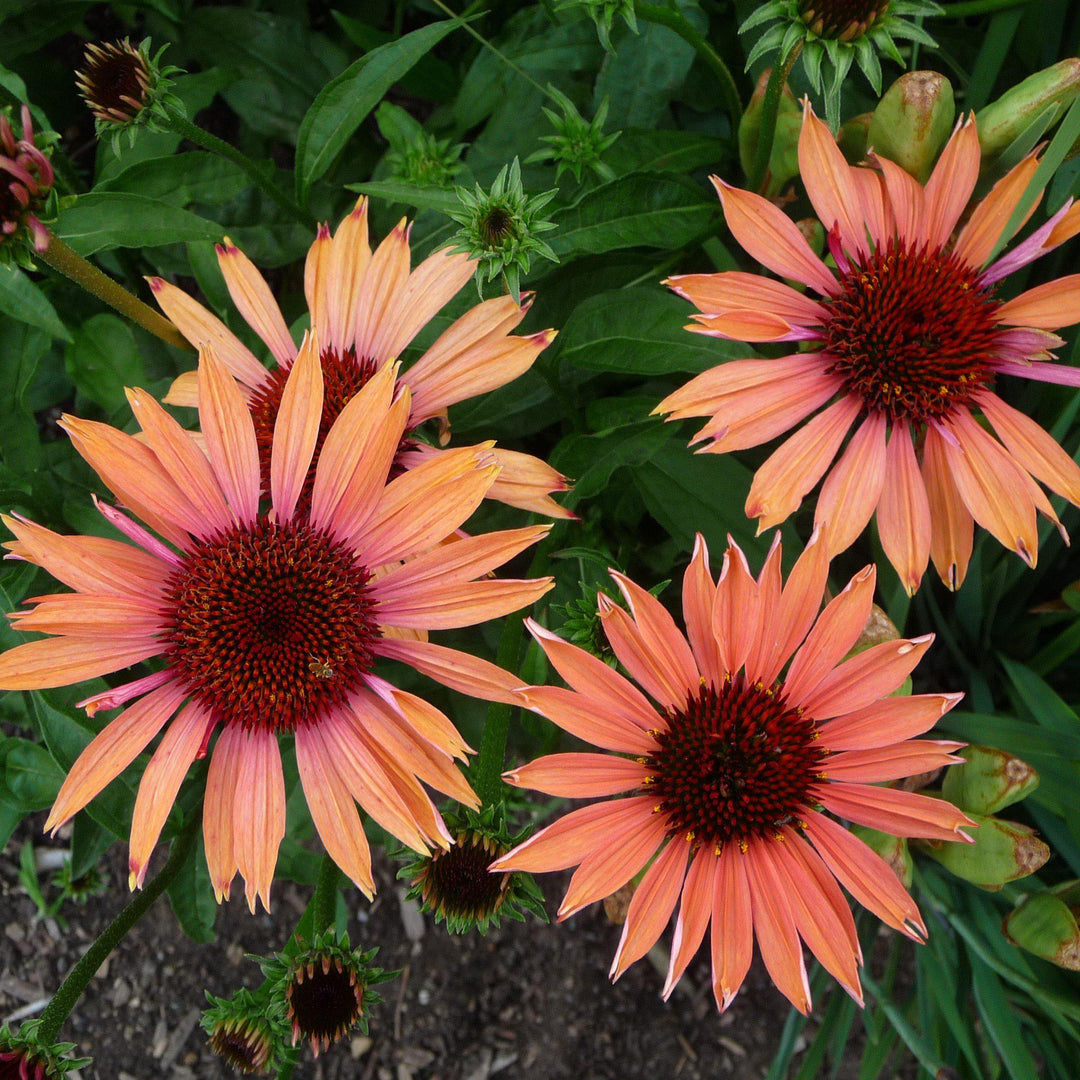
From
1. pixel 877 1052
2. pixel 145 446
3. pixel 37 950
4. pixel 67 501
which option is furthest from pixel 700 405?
pixel 37 950

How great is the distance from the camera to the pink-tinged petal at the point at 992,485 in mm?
1186

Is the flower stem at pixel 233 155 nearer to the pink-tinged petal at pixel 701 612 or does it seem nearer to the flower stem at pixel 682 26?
the flower stem at pixel 682 26

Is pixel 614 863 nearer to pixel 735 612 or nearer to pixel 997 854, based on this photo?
pixel 735 612

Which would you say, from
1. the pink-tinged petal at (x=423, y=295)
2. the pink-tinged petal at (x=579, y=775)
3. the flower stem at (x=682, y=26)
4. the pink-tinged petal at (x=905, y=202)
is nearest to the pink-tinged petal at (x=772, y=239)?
the pink-tinged petal at (x=905, y=202)

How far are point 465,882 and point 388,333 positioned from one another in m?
0.72

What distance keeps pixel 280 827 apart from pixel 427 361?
0.62 meters

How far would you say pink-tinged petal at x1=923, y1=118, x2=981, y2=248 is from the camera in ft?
3.87

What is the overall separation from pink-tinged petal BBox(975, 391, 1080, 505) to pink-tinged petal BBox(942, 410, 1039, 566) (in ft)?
0.05

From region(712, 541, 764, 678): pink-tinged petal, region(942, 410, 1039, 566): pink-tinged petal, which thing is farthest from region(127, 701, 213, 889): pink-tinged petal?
region(942, 410, 1039, 566): pink-tinged petal

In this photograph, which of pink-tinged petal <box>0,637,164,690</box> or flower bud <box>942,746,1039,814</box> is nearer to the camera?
pink-tinged petal <box>0,637,164,690</box>

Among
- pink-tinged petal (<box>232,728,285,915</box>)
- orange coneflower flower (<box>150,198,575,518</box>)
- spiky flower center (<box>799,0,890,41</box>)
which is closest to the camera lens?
spiky flower center (<box>799,0,890,41</box>)

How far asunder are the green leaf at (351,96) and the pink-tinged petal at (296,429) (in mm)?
443

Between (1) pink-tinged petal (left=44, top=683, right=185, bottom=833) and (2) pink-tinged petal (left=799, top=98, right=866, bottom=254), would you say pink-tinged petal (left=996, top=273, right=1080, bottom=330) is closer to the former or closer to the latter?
(2) pink-tinged petal (left=799, top=98, right=866, bottom=254)

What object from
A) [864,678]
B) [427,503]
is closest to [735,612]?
[864,678]
